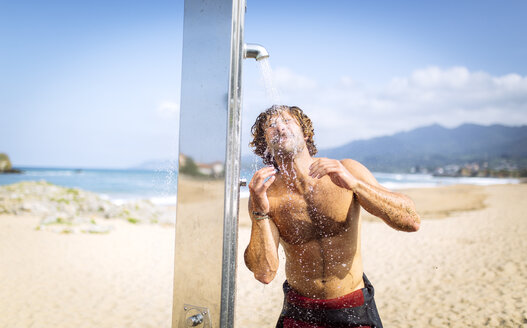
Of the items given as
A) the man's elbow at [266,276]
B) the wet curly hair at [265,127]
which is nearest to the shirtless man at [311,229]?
the wet curly hair at [265,127]

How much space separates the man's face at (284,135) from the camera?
1.56 meters

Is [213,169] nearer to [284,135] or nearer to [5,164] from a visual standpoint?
[284,135]

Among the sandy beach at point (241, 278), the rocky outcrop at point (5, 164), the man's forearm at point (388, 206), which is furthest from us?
the rocky outcrop at point (5, 164)

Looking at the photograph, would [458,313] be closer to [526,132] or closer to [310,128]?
[310,128]

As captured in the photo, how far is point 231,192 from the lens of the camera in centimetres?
78

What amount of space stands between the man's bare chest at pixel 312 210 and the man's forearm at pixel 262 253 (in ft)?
0.58

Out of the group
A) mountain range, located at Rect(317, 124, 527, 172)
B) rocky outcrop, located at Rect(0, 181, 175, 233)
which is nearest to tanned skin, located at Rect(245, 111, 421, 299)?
rocky outcrop, located at Rect(0, 181, 175, 233)

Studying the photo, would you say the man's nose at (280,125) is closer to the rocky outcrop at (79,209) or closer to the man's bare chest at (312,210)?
the man's bare chest at (312,210)

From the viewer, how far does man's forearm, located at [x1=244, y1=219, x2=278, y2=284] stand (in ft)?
4.78

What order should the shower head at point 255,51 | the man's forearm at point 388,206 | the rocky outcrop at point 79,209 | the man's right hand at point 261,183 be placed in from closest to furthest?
1. the shower head at point 255,51
2. the man's right hand at point 261,183
3. the man's forearm at point 388,206
4. the rocky outcrop at point 79,209

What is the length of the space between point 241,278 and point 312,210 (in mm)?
5110

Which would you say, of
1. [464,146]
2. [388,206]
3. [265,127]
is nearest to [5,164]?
[265,127]

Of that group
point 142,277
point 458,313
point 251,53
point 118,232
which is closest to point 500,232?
point 458,313

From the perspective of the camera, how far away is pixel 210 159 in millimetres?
779
